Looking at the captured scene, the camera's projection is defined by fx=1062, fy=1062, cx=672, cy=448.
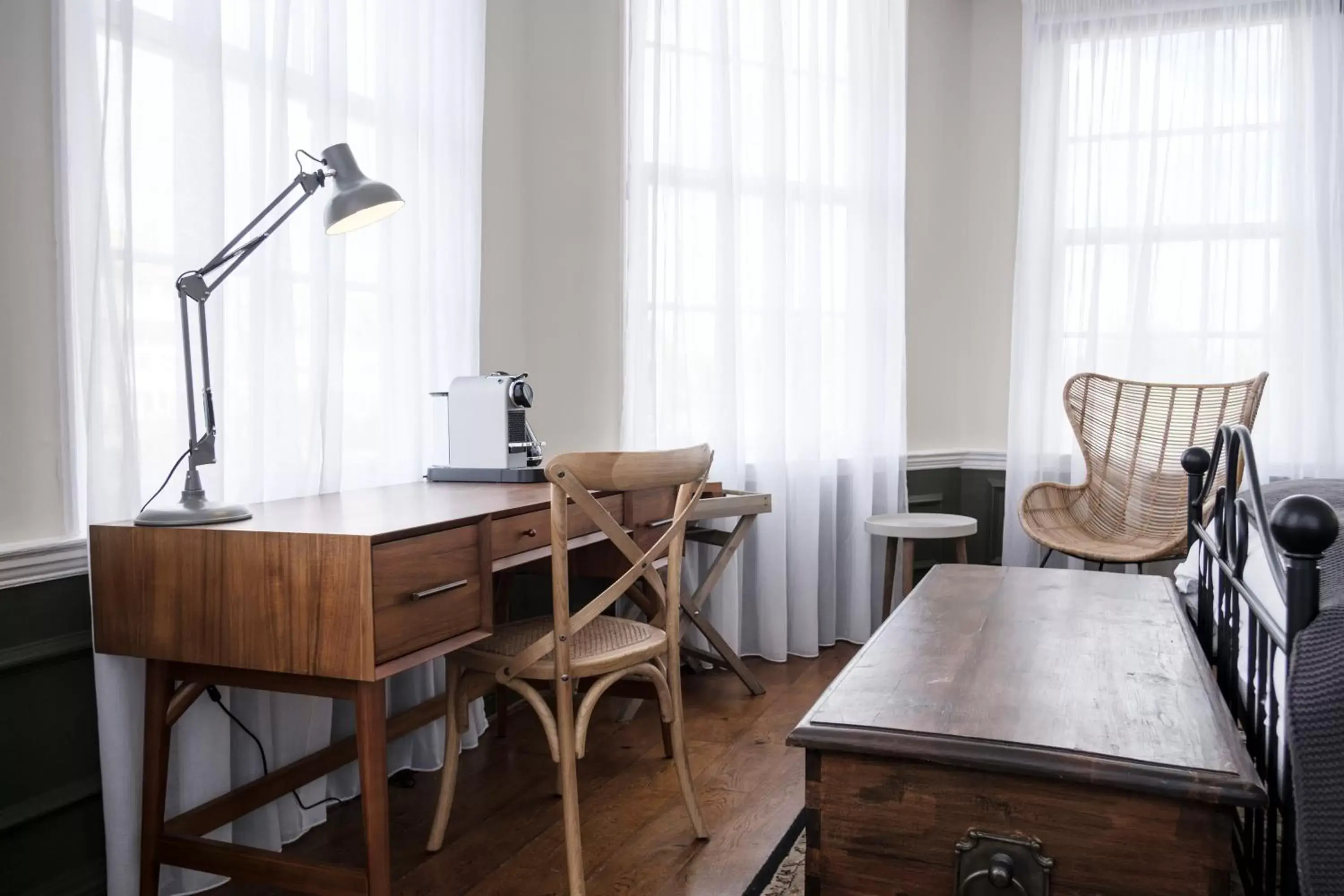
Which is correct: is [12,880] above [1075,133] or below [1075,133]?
below

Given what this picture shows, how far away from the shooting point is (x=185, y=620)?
175 centimetres

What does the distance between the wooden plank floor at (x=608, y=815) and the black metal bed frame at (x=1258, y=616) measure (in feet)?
3.04

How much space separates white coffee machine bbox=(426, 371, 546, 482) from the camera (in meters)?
2.52

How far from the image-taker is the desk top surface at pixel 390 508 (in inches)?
68.9

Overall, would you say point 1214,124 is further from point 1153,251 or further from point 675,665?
point 675,665

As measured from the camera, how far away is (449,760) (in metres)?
2.18

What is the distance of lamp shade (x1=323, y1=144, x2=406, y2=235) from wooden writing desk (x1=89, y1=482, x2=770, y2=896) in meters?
0.55

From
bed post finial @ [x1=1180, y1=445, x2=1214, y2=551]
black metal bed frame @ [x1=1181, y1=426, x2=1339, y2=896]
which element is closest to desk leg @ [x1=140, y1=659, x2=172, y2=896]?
black metal bed frame @ [x1=1181, y1=426, x2=1339, y2=896]

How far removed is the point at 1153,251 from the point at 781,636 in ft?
6.55

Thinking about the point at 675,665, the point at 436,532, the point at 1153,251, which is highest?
the point at 1153,251

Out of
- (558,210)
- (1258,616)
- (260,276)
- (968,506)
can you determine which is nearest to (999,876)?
(1258,616)

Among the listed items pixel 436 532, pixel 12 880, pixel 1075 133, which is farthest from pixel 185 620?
pixel 1075 133

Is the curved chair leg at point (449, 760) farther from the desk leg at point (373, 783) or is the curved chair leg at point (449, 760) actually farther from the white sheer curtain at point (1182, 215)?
the white sheer curtain at point (1182, 215)

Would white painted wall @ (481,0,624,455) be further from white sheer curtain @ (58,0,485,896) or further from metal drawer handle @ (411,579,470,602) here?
metal drawer handle @ (411,579,470,602)
